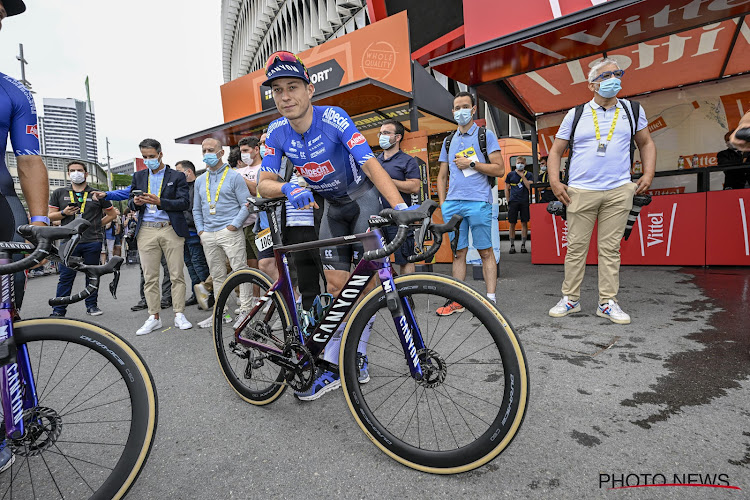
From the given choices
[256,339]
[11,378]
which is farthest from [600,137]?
[11,378]

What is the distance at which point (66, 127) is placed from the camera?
5669 centimetres

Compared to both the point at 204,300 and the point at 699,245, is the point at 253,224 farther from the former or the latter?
the point at 699,245

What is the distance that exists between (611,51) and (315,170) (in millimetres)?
6653

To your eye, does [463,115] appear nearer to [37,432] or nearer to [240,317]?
[240,317]

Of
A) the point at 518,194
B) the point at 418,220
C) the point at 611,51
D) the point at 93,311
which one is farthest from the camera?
the point at 518,194

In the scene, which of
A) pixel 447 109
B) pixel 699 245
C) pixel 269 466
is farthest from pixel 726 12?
pixel 269 466

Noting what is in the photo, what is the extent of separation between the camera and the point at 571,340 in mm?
3180

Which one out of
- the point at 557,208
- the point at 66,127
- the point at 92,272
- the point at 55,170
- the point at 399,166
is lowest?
the point at 92,272

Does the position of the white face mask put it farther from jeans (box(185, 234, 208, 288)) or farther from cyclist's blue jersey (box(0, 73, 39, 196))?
cyclist's blue jersey (box(0, 73, 39, 196))

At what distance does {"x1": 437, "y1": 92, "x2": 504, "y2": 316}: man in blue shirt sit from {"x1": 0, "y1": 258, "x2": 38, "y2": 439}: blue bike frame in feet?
10.7

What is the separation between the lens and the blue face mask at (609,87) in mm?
3350

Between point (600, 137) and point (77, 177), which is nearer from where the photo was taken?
point (600, 137)

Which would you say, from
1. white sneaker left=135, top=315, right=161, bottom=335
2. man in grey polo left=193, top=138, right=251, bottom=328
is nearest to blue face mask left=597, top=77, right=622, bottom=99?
man in grey polo left=193, top=138, right=251, bottom=328

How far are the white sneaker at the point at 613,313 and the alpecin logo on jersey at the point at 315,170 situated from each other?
2.92 m
